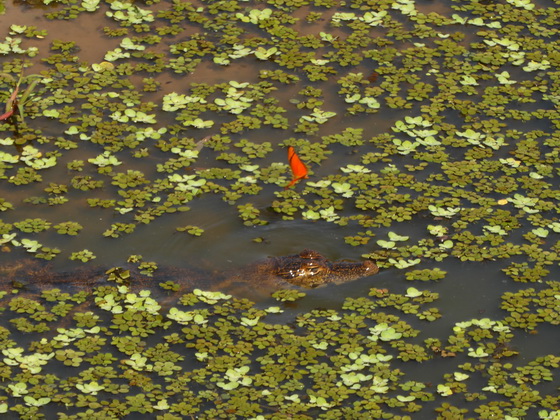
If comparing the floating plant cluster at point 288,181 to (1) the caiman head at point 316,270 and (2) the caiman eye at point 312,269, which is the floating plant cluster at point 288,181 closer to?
(1) the caiman head at point 316,270

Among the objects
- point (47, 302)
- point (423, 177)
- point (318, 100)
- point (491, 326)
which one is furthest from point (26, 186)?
point (491, 326)

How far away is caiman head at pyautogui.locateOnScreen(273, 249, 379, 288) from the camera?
651 centimetres

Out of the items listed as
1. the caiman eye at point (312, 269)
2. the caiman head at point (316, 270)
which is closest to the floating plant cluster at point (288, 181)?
the caiman head at point (316, 270)

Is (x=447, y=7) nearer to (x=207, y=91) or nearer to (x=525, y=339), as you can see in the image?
(x=207, y=91)

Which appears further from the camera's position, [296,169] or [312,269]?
[296,169]

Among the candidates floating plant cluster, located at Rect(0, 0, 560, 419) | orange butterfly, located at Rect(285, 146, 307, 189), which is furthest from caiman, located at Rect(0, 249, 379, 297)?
orange butterfly, located at Rect(285, 146, 307, 189)

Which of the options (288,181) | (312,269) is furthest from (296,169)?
(312,269)

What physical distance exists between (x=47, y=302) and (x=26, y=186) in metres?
1.26

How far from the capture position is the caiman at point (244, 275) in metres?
6.41

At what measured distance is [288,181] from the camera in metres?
7.20

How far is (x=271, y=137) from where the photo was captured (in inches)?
301

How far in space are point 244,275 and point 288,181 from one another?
0.98 m

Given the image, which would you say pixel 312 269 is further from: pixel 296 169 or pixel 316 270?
pixel 296 169

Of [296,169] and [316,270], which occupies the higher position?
[296,169]
